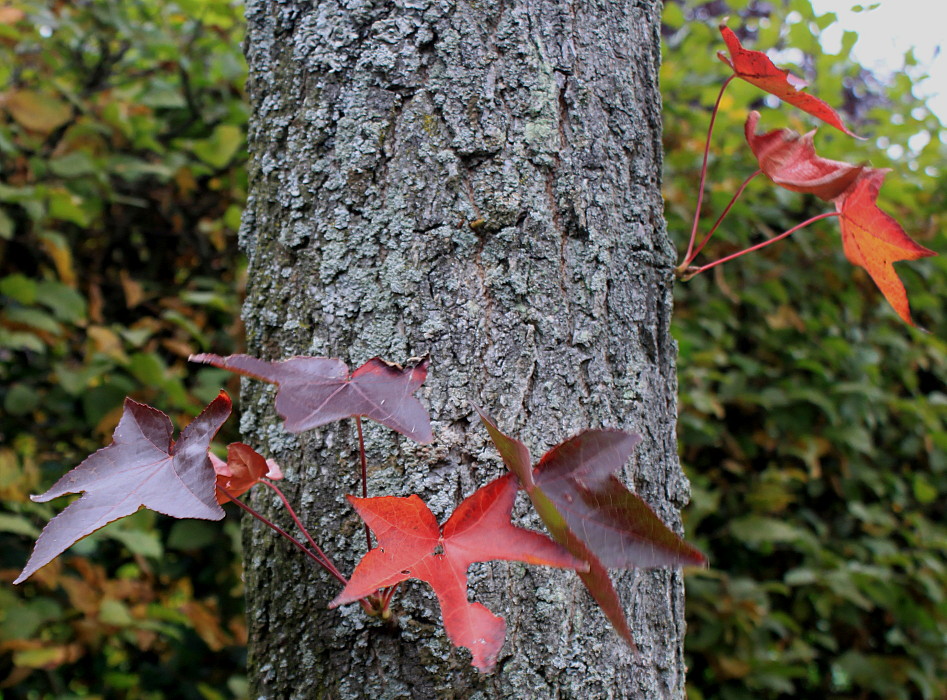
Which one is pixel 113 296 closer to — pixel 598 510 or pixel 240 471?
pixel 240 471

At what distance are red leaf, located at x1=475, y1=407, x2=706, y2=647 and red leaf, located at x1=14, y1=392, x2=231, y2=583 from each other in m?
0.22

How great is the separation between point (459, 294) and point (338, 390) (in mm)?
184

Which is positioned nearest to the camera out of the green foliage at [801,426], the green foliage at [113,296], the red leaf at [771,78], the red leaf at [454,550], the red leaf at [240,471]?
the red leaf at [454,550]

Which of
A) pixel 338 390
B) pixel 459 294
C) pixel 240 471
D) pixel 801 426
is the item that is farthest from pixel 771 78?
pixel 801 426

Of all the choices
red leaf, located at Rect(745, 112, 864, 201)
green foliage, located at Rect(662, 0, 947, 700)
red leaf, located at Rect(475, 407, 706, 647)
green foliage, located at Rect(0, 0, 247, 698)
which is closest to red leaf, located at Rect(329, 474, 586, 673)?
red leaf, located at Rect(475, 407, 706, 647)

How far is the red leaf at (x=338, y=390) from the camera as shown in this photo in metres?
0.47

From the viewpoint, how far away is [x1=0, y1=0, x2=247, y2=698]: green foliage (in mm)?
1450

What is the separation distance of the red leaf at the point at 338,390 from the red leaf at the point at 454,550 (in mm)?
63

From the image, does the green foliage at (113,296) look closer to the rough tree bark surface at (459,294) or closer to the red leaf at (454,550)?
the rough tree bark surface at (459,294)

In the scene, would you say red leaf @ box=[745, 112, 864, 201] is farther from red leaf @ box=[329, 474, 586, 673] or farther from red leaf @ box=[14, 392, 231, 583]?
red leaf @ box=[14, 392, 231, 583]

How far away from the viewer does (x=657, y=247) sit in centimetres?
73

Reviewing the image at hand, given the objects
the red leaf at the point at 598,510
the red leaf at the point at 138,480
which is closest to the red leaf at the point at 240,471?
the red leaf at the point at 138,480

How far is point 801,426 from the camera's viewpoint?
2.03m

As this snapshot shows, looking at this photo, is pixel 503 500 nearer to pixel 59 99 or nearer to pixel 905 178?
pixel 59 99
